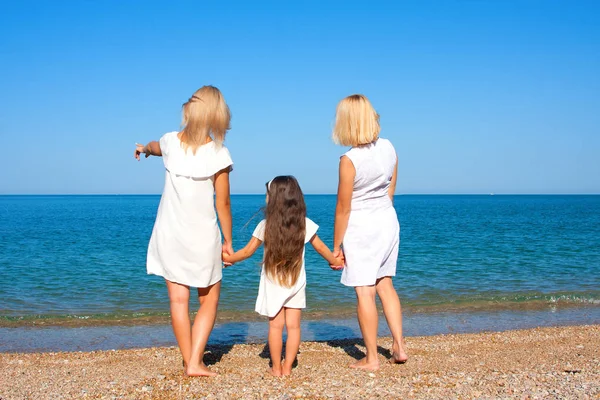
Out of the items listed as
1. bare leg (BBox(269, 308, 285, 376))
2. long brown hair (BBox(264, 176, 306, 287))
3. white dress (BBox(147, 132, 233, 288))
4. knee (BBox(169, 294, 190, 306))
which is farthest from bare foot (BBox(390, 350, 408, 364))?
knee (BBox(169, 294, 190, 306))

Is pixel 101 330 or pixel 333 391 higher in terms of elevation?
pixel 333 391

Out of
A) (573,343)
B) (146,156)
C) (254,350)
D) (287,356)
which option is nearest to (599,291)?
(573,343)

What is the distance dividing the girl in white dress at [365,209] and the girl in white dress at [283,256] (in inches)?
8.1

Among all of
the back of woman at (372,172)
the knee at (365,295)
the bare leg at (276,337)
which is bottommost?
the bare leg at (276,337)

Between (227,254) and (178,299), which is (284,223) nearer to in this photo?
(227,254)

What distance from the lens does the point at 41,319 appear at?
8.59 metres

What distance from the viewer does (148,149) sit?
4.59 meters

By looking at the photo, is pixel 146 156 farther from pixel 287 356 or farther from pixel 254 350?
pixel 254 350

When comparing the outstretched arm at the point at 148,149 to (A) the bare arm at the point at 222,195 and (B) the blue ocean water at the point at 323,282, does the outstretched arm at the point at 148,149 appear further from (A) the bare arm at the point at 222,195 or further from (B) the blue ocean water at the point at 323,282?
(B) the blue ocean water at the point at 323,282

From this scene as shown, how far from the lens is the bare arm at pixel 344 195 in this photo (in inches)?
172

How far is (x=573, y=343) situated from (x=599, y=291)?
211 inches

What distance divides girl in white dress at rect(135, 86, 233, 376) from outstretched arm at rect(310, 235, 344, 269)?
715 millimetres

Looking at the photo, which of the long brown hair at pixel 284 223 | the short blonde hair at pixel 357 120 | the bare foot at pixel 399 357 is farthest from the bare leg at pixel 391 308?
the short blonde hair at pixel 357 120

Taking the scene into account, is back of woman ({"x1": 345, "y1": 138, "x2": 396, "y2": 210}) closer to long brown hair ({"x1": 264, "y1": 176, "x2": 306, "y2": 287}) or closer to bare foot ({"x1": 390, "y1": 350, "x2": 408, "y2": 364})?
long brown hair ({"x1": 264, "y1": 176, "x2": 306, "y2": 287})
